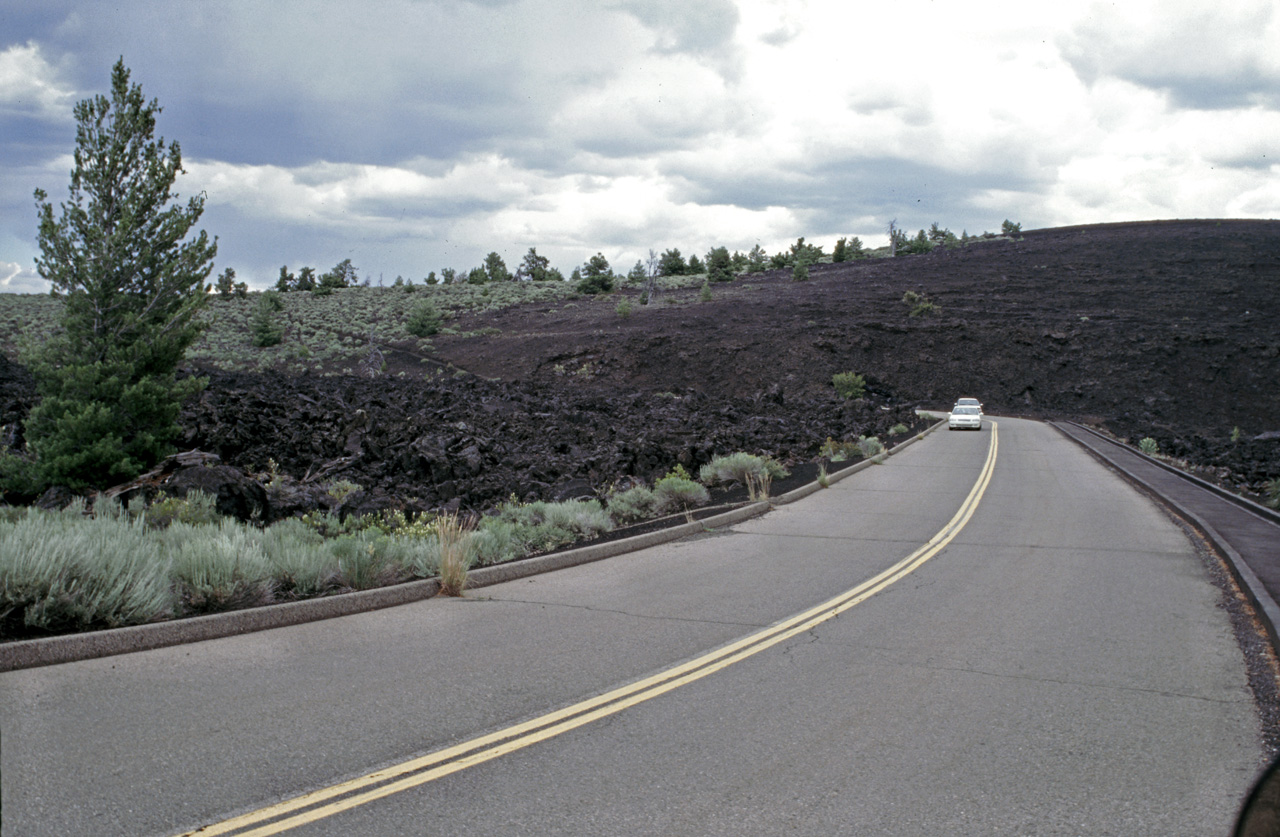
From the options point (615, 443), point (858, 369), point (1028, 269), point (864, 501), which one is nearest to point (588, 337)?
point (858, 369)

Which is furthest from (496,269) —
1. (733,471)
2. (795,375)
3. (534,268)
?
(733,471)

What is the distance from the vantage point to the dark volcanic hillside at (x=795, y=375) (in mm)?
19453

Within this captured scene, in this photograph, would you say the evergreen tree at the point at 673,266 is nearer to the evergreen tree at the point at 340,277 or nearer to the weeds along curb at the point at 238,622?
the evergreen tree at the point at 340,277

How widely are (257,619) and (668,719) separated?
3.77 m

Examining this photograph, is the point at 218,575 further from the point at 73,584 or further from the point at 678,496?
the point at 678,496

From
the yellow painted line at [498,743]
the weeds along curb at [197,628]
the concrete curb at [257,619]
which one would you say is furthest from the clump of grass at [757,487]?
the weeds along curb at [197,628]

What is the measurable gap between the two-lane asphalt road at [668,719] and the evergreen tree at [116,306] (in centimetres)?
997

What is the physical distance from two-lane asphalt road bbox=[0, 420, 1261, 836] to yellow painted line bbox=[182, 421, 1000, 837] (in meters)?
0.02

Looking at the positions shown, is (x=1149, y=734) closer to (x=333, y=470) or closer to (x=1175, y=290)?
(x=333, y=470)

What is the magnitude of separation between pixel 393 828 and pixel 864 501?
557 inches

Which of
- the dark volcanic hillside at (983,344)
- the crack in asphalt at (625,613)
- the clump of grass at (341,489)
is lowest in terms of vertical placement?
the clump of grass at (341,489)

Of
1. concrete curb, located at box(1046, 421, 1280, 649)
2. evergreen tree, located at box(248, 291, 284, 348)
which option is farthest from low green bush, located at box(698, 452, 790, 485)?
evergreen tree, located at box(248, 291, 284, 348)

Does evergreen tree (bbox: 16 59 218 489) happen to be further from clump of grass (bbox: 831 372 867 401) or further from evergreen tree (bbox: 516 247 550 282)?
evergreen tree (bbox: 516 247 550 282)

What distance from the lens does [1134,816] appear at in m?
4.06
